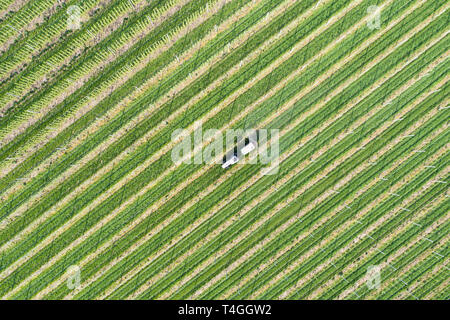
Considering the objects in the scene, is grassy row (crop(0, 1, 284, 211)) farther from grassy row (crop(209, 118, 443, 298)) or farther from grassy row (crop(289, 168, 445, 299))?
grassy row (crop(289, 168, 445, 299))

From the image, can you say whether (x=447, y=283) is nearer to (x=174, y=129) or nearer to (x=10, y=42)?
(x=174, y=129)

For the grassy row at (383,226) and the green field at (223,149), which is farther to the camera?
the grassy row at (383,226)

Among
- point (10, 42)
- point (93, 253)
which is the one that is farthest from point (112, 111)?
point (93, 253)

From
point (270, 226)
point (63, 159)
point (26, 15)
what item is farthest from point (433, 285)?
point (26, 15)

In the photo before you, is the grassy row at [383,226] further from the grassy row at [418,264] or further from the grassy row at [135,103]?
the grassy row at [135,103]

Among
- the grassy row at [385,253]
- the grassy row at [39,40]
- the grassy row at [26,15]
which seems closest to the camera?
the grassy row at [26,15]

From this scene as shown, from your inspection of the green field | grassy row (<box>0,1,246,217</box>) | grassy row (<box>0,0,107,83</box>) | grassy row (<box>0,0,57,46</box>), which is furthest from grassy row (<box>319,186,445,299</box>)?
grassy row (<box>0,0,57,46</box>)

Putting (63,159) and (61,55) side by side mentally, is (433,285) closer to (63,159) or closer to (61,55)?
(63,159)

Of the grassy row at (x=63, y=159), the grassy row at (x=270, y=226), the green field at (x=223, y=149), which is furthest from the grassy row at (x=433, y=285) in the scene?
the grassy row at (x=63, y=159)
